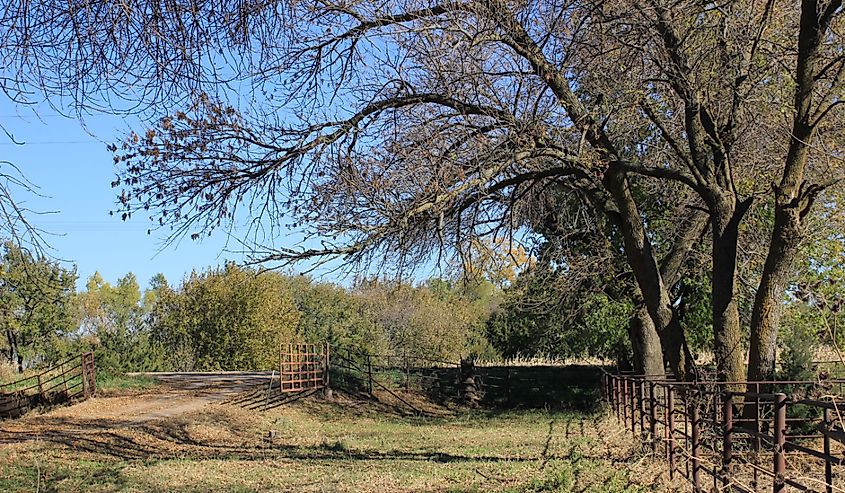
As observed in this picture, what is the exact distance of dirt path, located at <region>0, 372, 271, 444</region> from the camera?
1889 cm

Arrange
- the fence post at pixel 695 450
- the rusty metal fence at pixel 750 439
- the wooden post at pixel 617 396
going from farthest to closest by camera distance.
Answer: the wooden post at pixel 617 396
the fence post at pixel 695 450
the rusty metal fence at pixel 750 439

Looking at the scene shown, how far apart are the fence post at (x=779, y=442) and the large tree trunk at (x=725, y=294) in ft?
20.2

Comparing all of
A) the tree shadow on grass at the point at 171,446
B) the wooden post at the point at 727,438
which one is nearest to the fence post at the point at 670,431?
the wooden post at the point at 727,438

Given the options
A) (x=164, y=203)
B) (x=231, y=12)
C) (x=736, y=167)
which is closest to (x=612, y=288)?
(x=736, y=167)

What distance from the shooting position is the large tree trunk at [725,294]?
495 inches

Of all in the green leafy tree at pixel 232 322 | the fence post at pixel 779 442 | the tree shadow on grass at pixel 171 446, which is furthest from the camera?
the green leafy tree at pixel 232 322

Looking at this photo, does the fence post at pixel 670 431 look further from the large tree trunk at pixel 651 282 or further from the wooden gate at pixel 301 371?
the wooden gate at pixel 301 371

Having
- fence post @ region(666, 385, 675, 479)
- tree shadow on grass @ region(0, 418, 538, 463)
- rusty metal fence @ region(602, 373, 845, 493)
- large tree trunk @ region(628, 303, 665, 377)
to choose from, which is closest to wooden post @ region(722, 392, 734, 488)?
rusty metal fence @ region(602, 373, 845, 493)

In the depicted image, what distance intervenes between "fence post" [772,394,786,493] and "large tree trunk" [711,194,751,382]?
617 centimetres

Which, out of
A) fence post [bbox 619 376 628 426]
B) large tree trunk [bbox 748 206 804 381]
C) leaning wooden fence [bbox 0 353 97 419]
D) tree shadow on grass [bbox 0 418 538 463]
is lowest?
tree shadow on grass [bbox 0 418 538 463]

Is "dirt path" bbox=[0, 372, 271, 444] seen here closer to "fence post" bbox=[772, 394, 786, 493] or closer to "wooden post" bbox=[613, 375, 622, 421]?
"wooden post" bbox=[613, 375, 622, 421]

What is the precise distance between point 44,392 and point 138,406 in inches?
104

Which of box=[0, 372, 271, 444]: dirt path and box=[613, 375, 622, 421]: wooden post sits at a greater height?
box=[613, 375, 622, 421]: wooden post

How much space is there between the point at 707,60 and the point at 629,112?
61.7 inches
